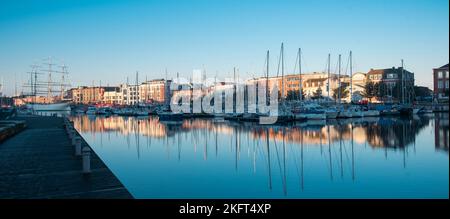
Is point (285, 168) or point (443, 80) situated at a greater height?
point (443, 80)

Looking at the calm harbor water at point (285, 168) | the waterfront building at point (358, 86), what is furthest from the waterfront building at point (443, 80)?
the waterfront building at point (358, 86)

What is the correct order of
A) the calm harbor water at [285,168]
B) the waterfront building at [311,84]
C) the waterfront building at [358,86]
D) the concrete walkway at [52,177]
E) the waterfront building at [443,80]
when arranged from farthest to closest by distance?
1. the waterfront building at [311,84]
2. the waterfront building at [358,86]
3. the waterfront building at [443,80]
4. the calm harbor water at [285,168]
5. the concrete walkway at [52,177]

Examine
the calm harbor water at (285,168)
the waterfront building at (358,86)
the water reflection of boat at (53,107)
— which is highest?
the waterfront building at (358,86)

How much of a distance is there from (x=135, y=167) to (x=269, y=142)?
1484 centimetres

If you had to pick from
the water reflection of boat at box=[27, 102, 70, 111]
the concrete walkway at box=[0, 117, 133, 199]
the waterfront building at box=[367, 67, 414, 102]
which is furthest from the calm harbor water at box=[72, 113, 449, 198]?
the water reflection of boat at box=[27, 102, 70, 111]

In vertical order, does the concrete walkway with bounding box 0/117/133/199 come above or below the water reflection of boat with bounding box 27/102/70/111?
below

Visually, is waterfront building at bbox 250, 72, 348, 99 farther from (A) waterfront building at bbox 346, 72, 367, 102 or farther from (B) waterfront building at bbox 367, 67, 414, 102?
(B) waterfront building at bbox 367, 67, 414, 102

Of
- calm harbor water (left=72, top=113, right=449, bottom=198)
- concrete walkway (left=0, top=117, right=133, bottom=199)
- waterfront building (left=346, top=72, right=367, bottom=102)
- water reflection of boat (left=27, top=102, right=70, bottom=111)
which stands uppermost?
waterfront building (left=346, top=72, right=367, bottom=102)

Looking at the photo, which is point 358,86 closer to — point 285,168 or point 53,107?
point 285,168

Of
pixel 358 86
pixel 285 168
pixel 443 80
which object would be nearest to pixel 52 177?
pixel 285 168

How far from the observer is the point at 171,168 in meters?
21.7

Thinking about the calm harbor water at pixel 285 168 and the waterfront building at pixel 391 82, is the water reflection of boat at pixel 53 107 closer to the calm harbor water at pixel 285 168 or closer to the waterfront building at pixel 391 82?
the waterfront building at pixel 391 82

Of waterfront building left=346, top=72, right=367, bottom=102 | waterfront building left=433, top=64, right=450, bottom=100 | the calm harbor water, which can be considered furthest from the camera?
waterfront building left=346, top=72, right=367, bottom=102
